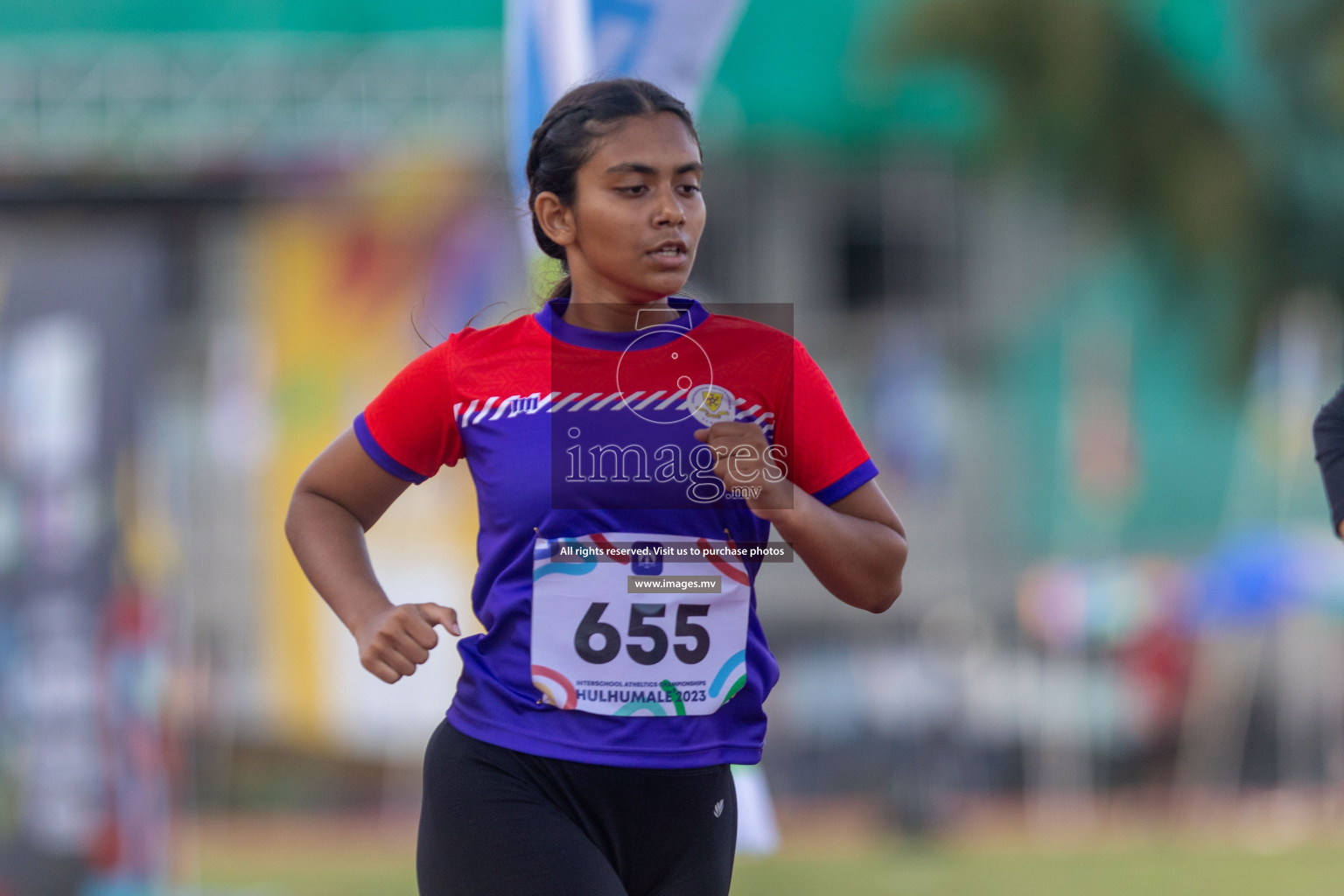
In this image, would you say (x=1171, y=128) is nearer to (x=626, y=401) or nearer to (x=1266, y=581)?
(x=1266, y=581)

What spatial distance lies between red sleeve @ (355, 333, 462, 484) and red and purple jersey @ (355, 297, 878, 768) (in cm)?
9

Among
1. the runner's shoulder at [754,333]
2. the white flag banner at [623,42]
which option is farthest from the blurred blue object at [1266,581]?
the runner's shoulder at [754,333]

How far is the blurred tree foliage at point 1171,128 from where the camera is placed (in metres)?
15.6

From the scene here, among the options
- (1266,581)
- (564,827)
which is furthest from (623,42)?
(1266,581)

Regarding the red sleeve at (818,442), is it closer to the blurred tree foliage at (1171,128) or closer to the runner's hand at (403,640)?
the runner's hand at (403,640)

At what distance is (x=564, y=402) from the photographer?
2.44 meters

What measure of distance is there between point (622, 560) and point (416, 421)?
406 mm

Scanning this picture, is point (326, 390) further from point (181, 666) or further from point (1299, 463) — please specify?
point (1299, 463)

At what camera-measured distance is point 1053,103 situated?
15891 millimetres

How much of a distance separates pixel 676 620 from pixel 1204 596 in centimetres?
1271

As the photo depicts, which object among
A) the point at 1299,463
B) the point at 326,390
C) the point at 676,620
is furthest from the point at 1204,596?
the point at 676,620

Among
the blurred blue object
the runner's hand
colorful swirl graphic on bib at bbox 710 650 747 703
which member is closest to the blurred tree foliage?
the blurred blue object

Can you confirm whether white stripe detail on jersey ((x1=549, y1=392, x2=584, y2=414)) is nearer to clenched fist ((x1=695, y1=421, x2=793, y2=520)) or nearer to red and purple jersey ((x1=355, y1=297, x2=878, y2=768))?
red and purple jersey ((x1=355, y1=297, x2=878, y2=768))

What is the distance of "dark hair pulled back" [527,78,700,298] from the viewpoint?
2494mm
